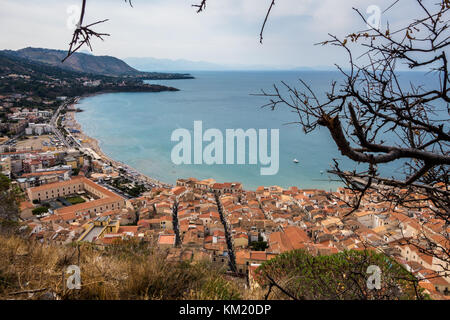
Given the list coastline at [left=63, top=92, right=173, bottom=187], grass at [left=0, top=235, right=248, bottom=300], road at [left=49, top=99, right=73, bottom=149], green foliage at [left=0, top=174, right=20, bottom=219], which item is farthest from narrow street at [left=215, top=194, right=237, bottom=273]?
road at [left=49, top=99, right=73, bottom=149]

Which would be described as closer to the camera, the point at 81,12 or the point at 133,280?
the point at 81,12

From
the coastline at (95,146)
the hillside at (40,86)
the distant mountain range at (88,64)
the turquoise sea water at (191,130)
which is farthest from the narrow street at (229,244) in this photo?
the distant mountain range at (88,64)

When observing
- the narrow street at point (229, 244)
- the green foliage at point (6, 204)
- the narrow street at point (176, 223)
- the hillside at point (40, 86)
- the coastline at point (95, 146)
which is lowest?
the narrow street at point (229, 244)

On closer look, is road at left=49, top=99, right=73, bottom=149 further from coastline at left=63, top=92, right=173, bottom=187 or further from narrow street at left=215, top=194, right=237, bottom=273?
narrow street at left=215, top=194, right=237, bottom=273

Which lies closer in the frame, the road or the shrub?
the shrub

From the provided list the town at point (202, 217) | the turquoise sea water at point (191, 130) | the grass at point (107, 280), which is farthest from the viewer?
the turquoise sea water at point (191, 130)

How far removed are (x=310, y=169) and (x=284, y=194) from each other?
5.78m

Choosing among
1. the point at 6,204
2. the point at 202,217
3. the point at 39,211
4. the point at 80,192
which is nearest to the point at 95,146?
the point at 80,192

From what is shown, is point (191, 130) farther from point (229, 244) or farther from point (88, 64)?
point (88, 64)

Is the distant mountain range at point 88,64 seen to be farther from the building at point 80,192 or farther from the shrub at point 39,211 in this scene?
the shrub at point 39,211

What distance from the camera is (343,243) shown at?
11109mm
